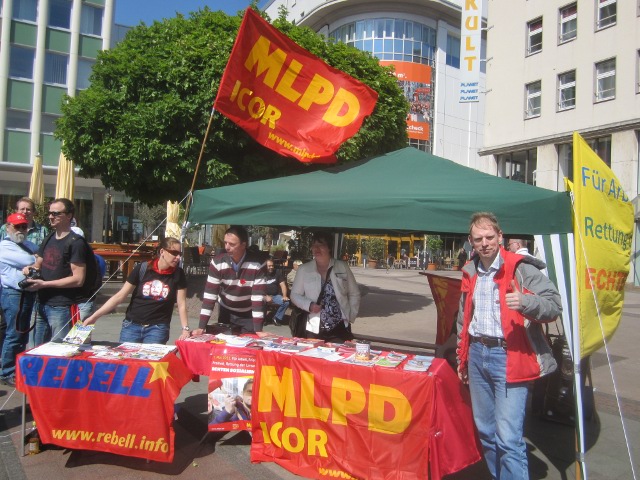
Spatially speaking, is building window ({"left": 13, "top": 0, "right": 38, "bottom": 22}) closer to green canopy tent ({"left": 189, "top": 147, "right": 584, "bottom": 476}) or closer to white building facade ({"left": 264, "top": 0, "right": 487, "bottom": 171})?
white building facade ({"left": 264, "top": 0, "right": 487, "bottom": 171})

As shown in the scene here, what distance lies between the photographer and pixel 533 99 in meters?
26.2

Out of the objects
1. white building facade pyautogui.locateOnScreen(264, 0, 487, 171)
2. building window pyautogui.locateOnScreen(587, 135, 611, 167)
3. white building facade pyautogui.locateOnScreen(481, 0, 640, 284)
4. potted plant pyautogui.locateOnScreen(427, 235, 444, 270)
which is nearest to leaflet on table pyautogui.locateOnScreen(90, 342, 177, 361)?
white building facade pyautogui.locateOnScreen(481, 0, 640, 284)

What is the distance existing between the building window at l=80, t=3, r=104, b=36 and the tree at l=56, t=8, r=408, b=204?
15824mm

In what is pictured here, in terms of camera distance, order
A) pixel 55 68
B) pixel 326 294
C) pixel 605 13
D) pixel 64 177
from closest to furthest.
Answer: pixel 326 294, pixel 64 177, pixel 605 13, pixel 55 68

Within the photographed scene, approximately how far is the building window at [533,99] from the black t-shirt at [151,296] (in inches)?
986

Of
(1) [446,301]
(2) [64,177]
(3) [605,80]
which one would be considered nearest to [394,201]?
(1) [446,301]

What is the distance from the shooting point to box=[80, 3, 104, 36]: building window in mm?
24375

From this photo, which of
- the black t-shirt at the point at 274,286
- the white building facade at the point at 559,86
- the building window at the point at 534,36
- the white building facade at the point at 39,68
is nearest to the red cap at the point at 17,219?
the black t-shirt at the point at 274,286

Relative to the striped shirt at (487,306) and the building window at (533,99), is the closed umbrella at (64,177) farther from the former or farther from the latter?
the building window at (533,99)

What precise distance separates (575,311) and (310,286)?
239 cm

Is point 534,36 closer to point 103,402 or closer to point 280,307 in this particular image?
point 280,307

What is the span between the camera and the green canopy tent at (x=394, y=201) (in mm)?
3877

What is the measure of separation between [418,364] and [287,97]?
119 inches

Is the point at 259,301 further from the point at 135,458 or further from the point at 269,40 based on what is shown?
the point at 269,40
